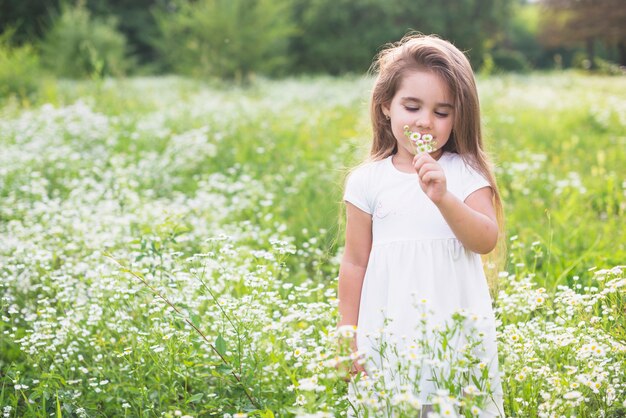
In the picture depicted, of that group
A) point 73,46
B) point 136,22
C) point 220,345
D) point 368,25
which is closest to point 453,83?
point 220,345

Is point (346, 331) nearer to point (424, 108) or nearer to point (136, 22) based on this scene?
point (424, 108)

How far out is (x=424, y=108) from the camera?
2.40 meters

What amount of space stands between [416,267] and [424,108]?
592 mm

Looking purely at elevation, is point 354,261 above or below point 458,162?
below

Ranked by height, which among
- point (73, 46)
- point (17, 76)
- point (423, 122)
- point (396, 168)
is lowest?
point (396, 168)

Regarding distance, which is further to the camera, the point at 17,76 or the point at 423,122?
the point at 17,76

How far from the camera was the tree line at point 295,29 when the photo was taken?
20328 mm

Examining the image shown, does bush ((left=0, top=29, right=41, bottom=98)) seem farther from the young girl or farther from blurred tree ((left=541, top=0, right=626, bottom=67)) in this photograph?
blurred tree ((left=541, top=0, right=626, bottom=67))

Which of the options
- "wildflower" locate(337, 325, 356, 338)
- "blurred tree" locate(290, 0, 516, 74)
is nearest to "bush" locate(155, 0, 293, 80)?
"blurred tree" locate(290, 0, 516, 74)

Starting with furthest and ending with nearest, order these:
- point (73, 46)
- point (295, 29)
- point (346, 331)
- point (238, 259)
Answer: point (295, 29), point (73, 46), point (238, 259), point (346, 331)

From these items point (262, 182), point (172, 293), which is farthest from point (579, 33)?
point (172, 293)

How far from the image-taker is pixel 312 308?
2803mm

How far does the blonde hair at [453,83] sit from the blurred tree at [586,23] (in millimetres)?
34334

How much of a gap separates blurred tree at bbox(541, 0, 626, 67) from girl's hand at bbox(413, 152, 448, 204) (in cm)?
3482
